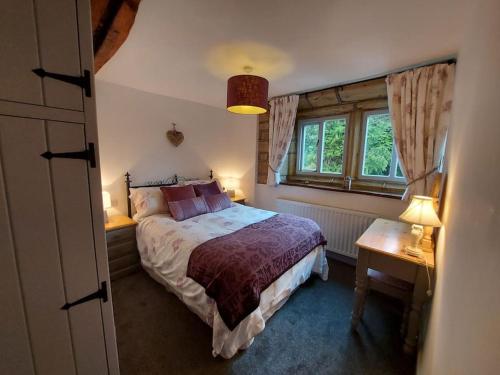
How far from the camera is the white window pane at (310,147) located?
3287 mm

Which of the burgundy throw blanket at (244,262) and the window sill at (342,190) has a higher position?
the window sill at (342,190)

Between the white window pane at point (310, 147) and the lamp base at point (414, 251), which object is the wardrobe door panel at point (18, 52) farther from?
the white window pane at point (310, 147)

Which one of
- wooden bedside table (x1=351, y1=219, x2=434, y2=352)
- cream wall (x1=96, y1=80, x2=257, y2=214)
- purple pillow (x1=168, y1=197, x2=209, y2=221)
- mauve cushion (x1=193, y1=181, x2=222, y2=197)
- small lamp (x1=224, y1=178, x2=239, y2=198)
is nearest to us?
wooden bedside table (x1=351, y1=219, x2=434, y2=352)

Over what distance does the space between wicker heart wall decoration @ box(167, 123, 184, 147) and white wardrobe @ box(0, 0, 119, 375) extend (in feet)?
8.26

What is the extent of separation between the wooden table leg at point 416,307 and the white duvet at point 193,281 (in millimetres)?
878

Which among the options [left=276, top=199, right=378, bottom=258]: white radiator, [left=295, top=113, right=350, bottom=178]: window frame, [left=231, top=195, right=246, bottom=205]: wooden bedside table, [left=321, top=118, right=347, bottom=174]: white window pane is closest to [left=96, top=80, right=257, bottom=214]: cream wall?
[left=231, top=195, right=246, bottom=205]: wooden bedside table

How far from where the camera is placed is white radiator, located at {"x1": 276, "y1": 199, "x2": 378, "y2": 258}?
2609 millimetres

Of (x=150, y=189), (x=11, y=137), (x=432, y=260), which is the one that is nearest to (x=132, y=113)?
(x=150, y=189)

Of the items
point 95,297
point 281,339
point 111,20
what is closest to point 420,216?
point 281,339

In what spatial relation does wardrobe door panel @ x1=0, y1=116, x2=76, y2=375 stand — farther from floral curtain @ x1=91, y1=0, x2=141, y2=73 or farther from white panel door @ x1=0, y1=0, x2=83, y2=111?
floral curtain @ x1=91, y1=0, x2=141, y2=73

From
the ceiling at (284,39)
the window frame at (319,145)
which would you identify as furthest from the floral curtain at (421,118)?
the window frame at (319,145)

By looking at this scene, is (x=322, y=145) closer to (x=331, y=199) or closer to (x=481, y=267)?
(x=331, y=199)

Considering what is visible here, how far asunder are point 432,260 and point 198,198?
7.72ft

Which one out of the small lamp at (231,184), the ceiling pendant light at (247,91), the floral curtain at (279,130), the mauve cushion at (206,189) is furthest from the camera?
the small lamp at (231,184)
